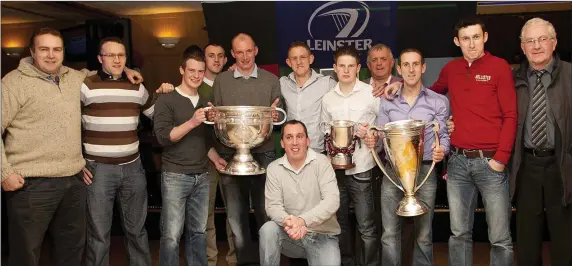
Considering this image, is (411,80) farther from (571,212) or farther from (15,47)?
(15,47)

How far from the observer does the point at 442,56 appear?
534 cm

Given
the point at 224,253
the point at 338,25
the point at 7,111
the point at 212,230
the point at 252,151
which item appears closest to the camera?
the point at 7,111

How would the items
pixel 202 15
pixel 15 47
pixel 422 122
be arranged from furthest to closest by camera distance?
1. pixel 15 47
2. pixel 202 15
3. pixel 422 122

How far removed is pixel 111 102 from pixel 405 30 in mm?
2679

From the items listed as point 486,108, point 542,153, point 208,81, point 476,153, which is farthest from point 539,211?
point 208,81

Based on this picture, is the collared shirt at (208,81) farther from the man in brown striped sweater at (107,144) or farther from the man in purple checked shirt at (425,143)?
the man in purple checked shirt at (425,143)

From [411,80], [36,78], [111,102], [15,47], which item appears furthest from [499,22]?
[15,47]

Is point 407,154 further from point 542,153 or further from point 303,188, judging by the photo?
point 542,153

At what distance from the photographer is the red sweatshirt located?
352 cm

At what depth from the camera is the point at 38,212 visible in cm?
361

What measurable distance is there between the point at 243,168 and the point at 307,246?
0.60m

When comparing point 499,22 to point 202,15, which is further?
point 202,15

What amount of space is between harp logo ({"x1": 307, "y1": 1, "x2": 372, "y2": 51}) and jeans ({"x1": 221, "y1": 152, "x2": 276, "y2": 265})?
5.45 feet

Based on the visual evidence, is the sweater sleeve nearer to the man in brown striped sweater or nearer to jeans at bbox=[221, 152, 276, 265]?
the man in brown striped sweater
